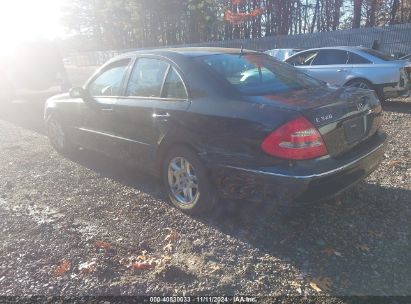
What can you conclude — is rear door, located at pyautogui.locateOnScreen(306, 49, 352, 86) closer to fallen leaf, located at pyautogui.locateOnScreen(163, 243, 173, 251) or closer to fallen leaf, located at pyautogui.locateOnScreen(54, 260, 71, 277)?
fallen leaf, located at pyautogui.locateOnScreen(163, 243, 173, 251)

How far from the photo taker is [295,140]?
3070 millimetres

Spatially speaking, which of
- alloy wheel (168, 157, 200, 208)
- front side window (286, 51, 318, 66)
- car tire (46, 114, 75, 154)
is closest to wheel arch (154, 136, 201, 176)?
alloy wheel (168, 157, 200, 208)

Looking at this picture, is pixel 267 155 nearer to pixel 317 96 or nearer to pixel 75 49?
pixel 317 96

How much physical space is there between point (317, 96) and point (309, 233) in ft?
4.02

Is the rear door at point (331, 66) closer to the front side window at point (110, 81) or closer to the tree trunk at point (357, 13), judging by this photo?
the front side window at point (110, 81)

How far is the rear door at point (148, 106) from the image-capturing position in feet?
13.0

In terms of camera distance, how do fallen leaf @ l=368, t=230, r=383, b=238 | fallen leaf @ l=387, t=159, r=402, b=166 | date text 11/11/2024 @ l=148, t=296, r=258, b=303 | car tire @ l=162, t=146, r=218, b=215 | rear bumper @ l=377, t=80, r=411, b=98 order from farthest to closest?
rear bumper @ l=377, t=80, r=411, b=98 < fallen leaf @ l=387, t=159, r=402, b=166 < car tire @ l=162, t=146, r=218, b=215 < fallen leaf @ l=368, t=230, r=383, b=238 < date text 11/11/2024 @ l=148, t=296, r=258, b=303

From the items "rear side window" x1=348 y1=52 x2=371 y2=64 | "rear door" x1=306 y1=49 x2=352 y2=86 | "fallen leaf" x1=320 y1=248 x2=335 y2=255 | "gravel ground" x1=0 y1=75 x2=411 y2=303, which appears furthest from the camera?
"rear door" x1=306 y1=49 x2=352 y2=86

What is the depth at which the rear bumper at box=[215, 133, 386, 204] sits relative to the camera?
306 cm

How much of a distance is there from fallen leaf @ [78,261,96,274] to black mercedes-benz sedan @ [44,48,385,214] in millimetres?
1098

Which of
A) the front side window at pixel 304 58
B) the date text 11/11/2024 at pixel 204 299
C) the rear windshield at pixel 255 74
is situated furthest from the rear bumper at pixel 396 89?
the date text 11/11/2024 at pixel 204 299

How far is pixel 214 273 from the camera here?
3014 millimetres

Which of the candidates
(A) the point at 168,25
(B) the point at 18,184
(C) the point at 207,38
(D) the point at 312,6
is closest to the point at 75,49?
(A) the point at 168,25

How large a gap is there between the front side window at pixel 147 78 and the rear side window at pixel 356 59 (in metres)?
6.15
